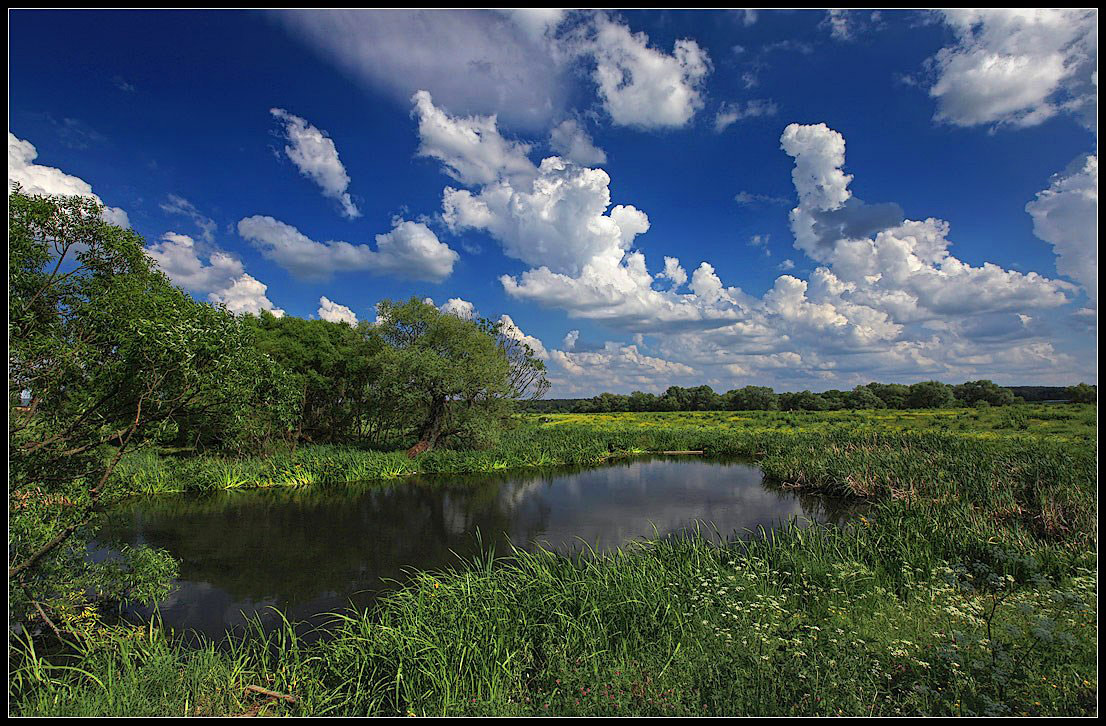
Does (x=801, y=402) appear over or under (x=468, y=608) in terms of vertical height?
over

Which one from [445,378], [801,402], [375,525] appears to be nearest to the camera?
[375,525]

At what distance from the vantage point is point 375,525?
12.5 meters

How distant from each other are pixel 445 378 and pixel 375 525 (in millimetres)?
9695

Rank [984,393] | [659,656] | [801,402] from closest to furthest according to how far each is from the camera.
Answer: [659,656]
[984,393]
[801,402]

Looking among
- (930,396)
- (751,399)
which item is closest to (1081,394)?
(930,396)

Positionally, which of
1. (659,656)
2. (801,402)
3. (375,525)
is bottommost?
(375,525)

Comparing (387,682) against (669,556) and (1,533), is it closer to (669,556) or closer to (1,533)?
(1,533)

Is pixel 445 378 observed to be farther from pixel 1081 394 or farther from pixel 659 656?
pixel 1081 394

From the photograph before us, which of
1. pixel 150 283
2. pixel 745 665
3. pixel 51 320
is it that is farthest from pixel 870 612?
pixel 51 320

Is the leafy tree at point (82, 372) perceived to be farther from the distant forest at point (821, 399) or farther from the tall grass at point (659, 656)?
the distant forest at point (821, 399)

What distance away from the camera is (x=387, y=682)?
15.1ft

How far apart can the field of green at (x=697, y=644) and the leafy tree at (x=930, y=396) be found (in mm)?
52721

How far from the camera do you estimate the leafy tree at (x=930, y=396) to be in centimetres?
5122

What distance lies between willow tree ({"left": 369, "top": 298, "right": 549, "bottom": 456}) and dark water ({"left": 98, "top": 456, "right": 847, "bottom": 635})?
12.3ft
